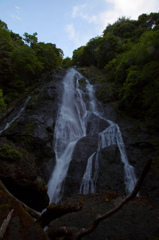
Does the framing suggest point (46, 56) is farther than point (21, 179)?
Yes

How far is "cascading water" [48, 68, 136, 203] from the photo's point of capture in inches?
308

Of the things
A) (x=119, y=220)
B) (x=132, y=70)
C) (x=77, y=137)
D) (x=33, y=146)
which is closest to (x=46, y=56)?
(x=132, y=70)

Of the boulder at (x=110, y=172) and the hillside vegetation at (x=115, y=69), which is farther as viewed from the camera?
the hillside vegetation at (x=115, y=69)

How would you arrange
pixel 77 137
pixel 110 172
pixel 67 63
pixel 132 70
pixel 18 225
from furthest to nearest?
pixel 67 63
pixel 132 70
pixel 77 137
pixel 110 172
pixel 18 225

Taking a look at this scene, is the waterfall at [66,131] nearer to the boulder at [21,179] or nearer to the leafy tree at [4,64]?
the boulder at [21,179]

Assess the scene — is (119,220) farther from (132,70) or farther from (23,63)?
(23,63)

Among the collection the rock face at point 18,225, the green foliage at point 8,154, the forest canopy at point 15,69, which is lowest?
the green foliage at point 8,154

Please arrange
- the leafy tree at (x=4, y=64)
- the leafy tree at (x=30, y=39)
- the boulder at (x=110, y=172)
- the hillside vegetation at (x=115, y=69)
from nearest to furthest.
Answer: the boulder at (x=110, y=172), the hillside vegetation at (x=115, y=69), the leafy tree at (x=4, y=64), the leafy tree at (x=30, y=39)

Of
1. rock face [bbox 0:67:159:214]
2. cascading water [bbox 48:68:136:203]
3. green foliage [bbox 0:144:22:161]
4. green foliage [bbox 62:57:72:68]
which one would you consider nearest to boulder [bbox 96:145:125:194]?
rock face [bbox 0:67:159:214]

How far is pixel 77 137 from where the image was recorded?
12.4 m

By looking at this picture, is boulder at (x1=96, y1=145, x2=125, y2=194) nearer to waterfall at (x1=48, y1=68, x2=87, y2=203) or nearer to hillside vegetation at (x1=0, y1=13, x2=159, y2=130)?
waterfall at (x1=48, y1=68, x2=87, y2=203)

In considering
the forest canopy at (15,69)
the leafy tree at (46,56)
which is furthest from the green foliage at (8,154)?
the leafy tree at (46,56)

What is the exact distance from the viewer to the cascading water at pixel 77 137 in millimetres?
7820

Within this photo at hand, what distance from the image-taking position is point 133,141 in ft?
34.5
